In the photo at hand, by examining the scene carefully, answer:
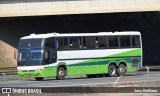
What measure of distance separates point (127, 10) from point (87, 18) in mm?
19977

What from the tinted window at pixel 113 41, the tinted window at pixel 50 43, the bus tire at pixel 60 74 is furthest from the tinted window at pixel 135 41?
the tinted window at pixel 50 43

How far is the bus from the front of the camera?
113ft

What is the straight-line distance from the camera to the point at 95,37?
122 ft

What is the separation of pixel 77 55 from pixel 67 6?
51.5 ft

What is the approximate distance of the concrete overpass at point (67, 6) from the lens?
50125mm

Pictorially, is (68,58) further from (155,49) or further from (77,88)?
(155,49)

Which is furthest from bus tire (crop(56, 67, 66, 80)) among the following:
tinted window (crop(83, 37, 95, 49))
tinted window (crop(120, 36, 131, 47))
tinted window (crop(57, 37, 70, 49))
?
tinted window (crop(120, 36, 131, 47))

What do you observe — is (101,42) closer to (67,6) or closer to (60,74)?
(60,74)

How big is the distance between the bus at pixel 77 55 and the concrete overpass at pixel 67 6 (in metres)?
11.1

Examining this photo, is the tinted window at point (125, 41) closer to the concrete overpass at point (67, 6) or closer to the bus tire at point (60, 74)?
the bus tire at point (60, 74)

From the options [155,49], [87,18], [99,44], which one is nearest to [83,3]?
[99,44]

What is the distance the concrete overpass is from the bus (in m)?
11.1

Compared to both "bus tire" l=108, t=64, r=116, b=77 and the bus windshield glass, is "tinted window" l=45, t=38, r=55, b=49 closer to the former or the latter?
the bus windshield glass

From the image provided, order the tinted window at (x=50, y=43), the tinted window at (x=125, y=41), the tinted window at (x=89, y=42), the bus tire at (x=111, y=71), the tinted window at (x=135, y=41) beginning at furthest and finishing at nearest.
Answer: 1. the tinted window at (x=135, y=41)
2. the tinted window at (x=125, y=41)
3. the bus tire at (x=111, y=71)
4. the tinted window at (x=89, y=42)
5. the tinted window at (x=50, y=43)
